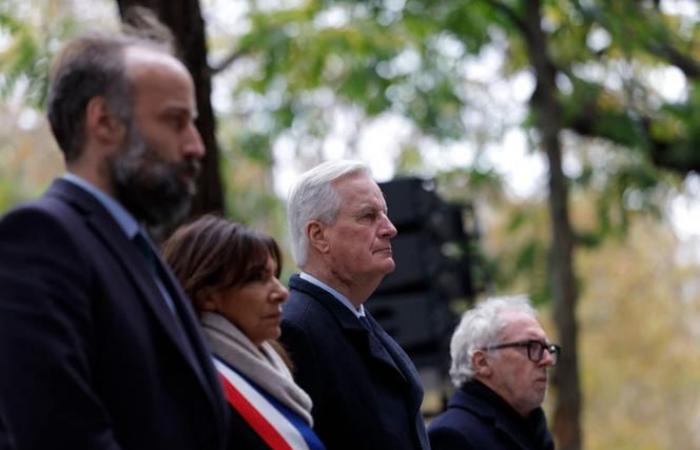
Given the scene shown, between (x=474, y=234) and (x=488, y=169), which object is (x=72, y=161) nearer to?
(x=474, y=234)

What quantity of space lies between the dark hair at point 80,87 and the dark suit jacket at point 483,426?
262cm

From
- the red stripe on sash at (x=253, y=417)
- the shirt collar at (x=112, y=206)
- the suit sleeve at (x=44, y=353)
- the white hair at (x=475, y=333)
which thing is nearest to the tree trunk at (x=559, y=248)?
the white hair at (x=475, y=333)

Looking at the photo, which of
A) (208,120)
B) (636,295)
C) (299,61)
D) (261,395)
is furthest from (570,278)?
(636,295)

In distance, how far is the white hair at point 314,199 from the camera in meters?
4.62

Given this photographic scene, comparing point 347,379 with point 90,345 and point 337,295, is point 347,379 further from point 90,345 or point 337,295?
point 90,345

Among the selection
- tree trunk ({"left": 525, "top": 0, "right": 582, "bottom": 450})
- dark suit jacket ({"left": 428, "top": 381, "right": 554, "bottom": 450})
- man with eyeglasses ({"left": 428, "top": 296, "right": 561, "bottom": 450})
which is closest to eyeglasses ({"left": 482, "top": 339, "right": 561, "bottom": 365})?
man with eyeglasses ({"left": 428, "top": 296, "right": 561, "bottom": 450})

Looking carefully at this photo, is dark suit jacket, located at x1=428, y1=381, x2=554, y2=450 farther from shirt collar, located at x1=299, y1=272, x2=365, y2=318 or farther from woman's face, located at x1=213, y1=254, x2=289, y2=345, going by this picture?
woman's face, located at x1=213, y1=254, x2=289, y2=345

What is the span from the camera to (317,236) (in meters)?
4.64

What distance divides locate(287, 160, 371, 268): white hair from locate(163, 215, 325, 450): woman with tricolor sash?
0.73 m

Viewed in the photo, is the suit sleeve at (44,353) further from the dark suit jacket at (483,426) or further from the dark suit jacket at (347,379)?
the dark suit jacket at (483,426)

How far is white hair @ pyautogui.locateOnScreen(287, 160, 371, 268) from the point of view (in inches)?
182

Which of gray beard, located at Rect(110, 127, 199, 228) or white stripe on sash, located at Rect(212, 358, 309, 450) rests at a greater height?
gray beard, located at Rect(110, 127, 199, 228)

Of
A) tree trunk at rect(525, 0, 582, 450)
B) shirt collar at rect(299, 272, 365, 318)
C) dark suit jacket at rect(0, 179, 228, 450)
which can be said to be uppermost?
dark suit jacket at rect(0, 179, 228, 450)

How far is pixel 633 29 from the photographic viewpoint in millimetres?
12312
